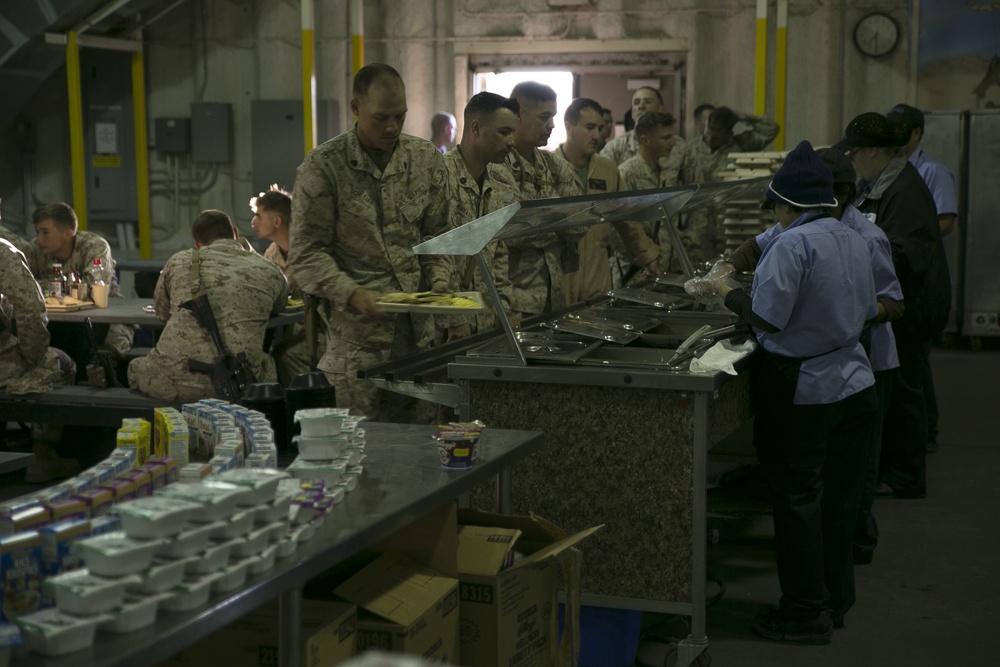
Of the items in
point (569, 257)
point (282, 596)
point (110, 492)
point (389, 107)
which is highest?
point (389, 107)

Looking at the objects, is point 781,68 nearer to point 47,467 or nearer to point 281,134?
point 281,134

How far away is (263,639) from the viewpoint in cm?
210

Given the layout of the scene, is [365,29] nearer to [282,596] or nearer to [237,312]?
[237,312]

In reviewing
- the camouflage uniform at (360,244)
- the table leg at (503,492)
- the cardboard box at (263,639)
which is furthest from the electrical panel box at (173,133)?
the cardboard box at (263,639)

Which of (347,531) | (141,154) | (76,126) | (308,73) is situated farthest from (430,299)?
(141,154)

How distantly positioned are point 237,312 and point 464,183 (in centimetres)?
112

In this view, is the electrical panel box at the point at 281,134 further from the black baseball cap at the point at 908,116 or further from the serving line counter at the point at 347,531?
the serving line counter at the point at 347,531

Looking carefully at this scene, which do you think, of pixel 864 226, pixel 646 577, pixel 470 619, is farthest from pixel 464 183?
pixel 470 619

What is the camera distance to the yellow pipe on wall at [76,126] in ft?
32.7

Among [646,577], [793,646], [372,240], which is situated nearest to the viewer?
[646,577]

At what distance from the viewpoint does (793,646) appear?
3.58 metres

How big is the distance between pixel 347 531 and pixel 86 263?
16.2 ft

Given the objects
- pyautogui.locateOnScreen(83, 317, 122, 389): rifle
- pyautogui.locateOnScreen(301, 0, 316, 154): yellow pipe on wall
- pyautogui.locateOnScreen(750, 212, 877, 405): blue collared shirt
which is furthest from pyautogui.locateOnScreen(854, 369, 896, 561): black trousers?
pyautogui.locateOnScreen(301, 0, 316, 154): yellow pipe on wall

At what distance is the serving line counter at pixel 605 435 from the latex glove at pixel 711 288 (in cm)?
29
